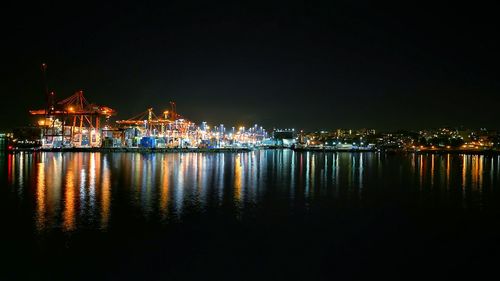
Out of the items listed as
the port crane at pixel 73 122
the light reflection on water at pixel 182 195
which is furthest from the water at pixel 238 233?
the port crane at pixel 73 122

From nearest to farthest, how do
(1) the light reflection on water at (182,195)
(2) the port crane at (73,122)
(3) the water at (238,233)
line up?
(3) the water at (238,233)
(1) the light reflection on water at (182,195)
(2) the port crane at (73,122)

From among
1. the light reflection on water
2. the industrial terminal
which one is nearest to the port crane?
the industrial terminal

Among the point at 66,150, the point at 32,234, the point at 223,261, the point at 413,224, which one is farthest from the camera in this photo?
the point at 66,150

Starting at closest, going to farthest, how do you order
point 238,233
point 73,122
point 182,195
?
point 238,233 → point 182,195 → point 73,122

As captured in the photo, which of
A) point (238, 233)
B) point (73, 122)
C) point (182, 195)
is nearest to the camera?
point (238, 233)

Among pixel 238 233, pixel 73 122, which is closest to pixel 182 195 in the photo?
pixel 238 233

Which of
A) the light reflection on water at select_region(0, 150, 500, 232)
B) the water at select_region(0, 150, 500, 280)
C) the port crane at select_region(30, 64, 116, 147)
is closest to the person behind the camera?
the water at select_region(0, 150, 500, 280)

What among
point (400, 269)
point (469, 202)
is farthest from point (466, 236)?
point (469, 202)

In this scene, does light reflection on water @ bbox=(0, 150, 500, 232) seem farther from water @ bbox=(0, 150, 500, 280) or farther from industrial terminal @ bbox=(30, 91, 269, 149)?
industrial terminal @ bbox=(30, 91, 269, 149)

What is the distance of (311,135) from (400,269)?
11798cm

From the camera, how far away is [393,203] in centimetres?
1047

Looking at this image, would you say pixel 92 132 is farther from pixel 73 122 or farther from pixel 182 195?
pixel 182 195

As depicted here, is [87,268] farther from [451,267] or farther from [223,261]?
[451,267]

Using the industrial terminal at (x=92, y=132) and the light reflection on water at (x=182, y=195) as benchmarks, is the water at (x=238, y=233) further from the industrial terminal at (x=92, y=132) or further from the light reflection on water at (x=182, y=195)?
the industrial terminal at (x=92, y=132)
